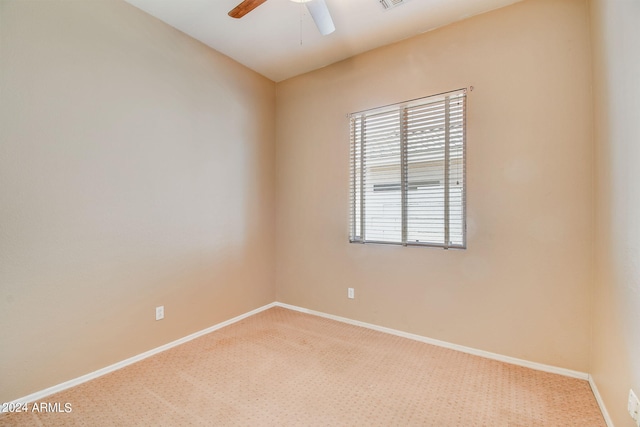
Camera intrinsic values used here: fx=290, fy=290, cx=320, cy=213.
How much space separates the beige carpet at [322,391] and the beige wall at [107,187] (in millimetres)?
358

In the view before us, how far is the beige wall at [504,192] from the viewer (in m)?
2.07

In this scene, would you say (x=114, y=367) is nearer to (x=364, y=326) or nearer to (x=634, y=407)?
(x=364, y=326)

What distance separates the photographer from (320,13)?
1.94 meters

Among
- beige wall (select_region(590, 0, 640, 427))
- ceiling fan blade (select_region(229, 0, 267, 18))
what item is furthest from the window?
ceiling fan blade (select_region(229, 0, 267, 18))

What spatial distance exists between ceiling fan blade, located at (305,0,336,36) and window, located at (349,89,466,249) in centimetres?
106

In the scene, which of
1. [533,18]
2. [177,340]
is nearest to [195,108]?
[177,340]

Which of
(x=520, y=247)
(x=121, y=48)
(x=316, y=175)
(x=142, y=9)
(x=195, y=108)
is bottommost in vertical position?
(x=520, y=247)

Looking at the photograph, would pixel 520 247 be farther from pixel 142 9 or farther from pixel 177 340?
pixel 142 9

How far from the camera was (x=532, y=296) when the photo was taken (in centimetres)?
221

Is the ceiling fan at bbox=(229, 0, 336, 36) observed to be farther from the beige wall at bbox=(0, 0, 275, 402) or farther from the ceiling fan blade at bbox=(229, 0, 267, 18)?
the beige wall at bbox=(0, 0, 275, 402)

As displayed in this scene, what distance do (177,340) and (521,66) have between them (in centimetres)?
367

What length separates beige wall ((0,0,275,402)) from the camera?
1.79 meters

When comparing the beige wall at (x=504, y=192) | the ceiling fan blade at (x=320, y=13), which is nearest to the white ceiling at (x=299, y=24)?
the beige wall at (x=504, y=192)

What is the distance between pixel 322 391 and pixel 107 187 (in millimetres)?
2123
